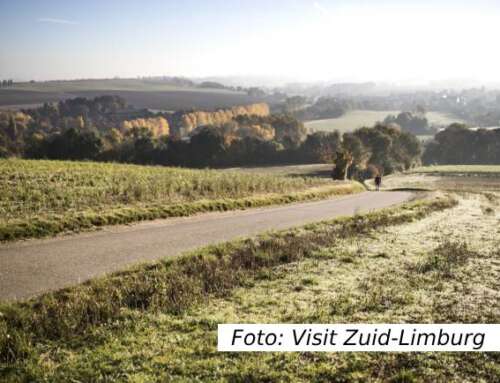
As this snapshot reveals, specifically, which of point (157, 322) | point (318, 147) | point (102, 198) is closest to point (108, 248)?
point (157, 322)

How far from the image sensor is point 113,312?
922 centimetres

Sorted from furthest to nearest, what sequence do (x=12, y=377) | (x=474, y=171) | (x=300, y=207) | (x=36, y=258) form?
(x=474, y=171) < (x=300, y=207) < (x=36, y=258) < (x=12, y=377)

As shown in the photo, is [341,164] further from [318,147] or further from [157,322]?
[318,147]

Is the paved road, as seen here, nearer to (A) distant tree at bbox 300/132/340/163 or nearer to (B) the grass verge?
(B) the grass verge

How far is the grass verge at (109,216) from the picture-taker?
15439mm

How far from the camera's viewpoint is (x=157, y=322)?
8.98m

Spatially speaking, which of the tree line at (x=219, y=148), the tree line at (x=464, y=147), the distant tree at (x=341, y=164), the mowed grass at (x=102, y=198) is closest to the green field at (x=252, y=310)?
the mowed grass at (x=102, y=198)

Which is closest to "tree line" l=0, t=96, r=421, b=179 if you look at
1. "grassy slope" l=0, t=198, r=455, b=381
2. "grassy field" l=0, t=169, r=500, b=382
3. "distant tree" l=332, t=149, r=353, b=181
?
"distant tree" l=332, t=149, r=353, b=181

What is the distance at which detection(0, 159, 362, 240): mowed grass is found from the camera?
16766 mm

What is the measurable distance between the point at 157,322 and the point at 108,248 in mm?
6461

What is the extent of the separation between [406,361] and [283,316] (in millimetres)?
2686

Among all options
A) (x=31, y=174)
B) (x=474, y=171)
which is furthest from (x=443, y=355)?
(x=474, y=171)

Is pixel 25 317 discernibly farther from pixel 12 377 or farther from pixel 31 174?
pixel 31 174

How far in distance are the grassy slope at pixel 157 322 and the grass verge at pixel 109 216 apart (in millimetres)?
5674
